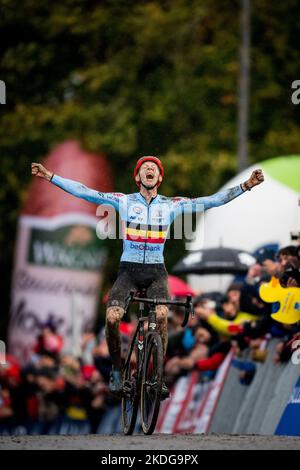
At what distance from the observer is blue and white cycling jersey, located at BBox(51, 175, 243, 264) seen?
12.7 metres

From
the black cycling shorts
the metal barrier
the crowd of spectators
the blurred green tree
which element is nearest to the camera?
the black cycling shorts

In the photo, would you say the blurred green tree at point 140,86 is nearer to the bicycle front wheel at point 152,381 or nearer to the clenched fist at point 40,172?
the clenched fist at point 40,172

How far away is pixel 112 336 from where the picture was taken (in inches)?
497

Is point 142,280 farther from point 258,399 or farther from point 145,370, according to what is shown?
point 258,399

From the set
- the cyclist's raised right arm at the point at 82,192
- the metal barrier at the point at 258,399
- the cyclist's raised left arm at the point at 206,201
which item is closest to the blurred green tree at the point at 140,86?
the metal barrier at the point at 258,399

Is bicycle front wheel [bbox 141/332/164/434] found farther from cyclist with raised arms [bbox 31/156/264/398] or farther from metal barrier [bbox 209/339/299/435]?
metal barrier [bbox 209/339/299/435]

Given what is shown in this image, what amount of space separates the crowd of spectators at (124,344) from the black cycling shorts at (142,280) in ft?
4.85

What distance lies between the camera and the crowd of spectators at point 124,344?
48.3 feet

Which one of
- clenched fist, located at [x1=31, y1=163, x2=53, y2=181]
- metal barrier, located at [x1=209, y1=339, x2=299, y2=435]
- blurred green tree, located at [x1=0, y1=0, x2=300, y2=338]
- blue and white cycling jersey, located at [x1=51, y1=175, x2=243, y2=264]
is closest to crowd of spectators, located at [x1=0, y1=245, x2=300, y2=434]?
metal barrier, located at [x1=209, y1=339, x2=299, y2=435]

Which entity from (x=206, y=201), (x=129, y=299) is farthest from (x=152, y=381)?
(x=206, y=201)

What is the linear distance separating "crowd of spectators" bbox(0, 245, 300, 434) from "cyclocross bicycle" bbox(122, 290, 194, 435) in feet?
5.47

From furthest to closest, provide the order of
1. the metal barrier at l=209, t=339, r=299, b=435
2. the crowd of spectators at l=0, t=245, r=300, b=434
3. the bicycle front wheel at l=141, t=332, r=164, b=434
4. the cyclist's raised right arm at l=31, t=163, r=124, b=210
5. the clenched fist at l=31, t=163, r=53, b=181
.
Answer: the crowd of spectators at l=0, t=245, r=300, b=434 → the metal barrier at l=209, t=339, r=299, b=435 → the cyclist's raised right arm at l=31, t=163, r=124, b=210 → the clenched fist at l=31, t=163, r=53, b=181 → the bicycle front wheel at l=141, t=332, r=164, b=434

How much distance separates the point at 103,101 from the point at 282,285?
23371 mm

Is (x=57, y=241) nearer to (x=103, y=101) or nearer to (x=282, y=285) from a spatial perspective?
(x=103, y=101)
